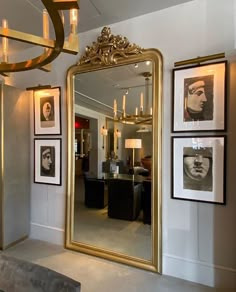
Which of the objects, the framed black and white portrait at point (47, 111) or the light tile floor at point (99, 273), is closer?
the light tile floor at point (99, 273)

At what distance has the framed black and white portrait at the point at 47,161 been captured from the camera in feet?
9.76

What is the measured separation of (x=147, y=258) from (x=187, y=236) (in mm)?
510

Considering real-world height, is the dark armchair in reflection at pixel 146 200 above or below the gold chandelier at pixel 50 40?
below

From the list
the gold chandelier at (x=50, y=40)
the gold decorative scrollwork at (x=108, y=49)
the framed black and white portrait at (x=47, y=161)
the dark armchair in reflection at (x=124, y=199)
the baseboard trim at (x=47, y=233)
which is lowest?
the baseboard trim at (x=47, y=233)

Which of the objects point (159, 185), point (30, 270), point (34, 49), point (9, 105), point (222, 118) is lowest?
point (30, 270)

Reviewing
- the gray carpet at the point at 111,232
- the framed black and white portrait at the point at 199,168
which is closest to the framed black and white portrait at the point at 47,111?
the gray carpet at the point at 111,232

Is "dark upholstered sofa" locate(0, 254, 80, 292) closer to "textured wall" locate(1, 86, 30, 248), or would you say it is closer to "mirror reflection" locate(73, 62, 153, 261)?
"mirror reflection" locate(73, 62, 153, 261)

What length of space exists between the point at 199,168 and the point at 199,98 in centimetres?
68

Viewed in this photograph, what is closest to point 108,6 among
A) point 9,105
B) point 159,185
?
point 9,105

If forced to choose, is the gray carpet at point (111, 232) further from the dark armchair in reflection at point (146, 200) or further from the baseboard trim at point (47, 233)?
the baseboard trim at point (47, 233)

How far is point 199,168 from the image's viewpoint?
2146 millimetres

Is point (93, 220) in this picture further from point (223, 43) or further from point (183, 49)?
point (223, 43)

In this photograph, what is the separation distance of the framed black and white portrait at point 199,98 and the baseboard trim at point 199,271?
1.30m

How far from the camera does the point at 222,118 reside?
6.66 feet
